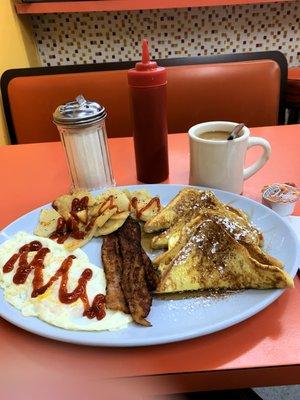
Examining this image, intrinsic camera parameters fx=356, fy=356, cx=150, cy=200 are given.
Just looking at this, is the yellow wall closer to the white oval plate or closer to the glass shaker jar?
the glass shaker jar

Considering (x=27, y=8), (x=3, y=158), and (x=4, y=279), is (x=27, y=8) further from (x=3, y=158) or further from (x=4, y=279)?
(x=4, y=279)

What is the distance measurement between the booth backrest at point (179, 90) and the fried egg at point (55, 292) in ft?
3.28

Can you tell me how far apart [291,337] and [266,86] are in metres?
1.29

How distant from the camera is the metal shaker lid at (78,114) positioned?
0.89m

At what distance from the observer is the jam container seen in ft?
2.72

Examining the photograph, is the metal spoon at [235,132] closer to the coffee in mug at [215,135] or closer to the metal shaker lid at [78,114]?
the coffee in mug at [215,135]

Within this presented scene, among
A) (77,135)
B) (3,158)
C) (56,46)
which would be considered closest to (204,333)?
(77,135)

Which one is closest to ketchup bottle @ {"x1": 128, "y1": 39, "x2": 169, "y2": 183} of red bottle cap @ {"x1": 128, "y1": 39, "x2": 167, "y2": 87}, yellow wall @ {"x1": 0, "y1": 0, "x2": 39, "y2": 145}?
red bottle cap @ {"x1": 128, "y1": 39, "x2": 167, "y2": 87}

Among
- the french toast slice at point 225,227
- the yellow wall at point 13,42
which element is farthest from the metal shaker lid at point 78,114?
the yellow wall at point 13,42

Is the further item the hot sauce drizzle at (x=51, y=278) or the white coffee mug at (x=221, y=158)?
the white coffee mug at (x=221, y=158)

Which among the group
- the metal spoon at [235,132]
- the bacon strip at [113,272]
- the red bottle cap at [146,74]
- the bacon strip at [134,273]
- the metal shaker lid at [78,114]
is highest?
the red bottle cap at [146,74]

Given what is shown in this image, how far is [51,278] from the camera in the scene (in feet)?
2.23

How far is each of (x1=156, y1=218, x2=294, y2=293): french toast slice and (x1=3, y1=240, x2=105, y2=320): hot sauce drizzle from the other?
12 centimetres

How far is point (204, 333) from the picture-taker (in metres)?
0.55
